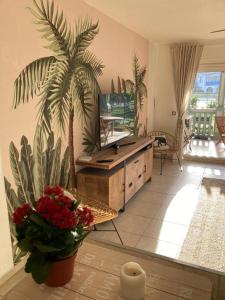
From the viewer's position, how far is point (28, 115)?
83.6 inches

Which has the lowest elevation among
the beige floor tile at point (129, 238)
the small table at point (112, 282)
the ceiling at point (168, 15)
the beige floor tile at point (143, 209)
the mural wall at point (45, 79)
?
the beige floor tile at point (129, 238)

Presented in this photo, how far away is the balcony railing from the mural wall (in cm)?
447

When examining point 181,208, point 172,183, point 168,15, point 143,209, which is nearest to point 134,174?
point 143,209

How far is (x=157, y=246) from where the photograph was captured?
257cm

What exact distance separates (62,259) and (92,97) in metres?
2.33

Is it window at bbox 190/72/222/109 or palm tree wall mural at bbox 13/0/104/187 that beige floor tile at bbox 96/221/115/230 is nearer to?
palm tree wall mural at bbox 13/0/104/187

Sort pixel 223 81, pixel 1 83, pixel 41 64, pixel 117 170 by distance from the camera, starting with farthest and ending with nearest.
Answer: pixel 223 81, pixel 117 170, pixel 41 64, pixel 1 83

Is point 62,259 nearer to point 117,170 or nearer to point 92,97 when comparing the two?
point 117,170

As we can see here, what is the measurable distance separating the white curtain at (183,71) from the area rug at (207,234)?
6.24ft

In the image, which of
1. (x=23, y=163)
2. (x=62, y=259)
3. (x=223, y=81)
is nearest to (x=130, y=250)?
(x=62, y=259)

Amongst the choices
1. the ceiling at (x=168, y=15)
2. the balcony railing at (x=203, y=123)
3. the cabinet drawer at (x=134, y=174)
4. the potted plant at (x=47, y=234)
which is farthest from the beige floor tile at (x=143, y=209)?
the balcony railing at (x=203, y=123)

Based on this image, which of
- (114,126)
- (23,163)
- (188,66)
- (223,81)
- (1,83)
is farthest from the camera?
(223,81)

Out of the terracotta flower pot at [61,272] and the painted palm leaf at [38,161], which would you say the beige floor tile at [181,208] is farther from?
the terracotta flower pot at [61,272]

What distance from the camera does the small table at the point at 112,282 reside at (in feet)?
3.30
